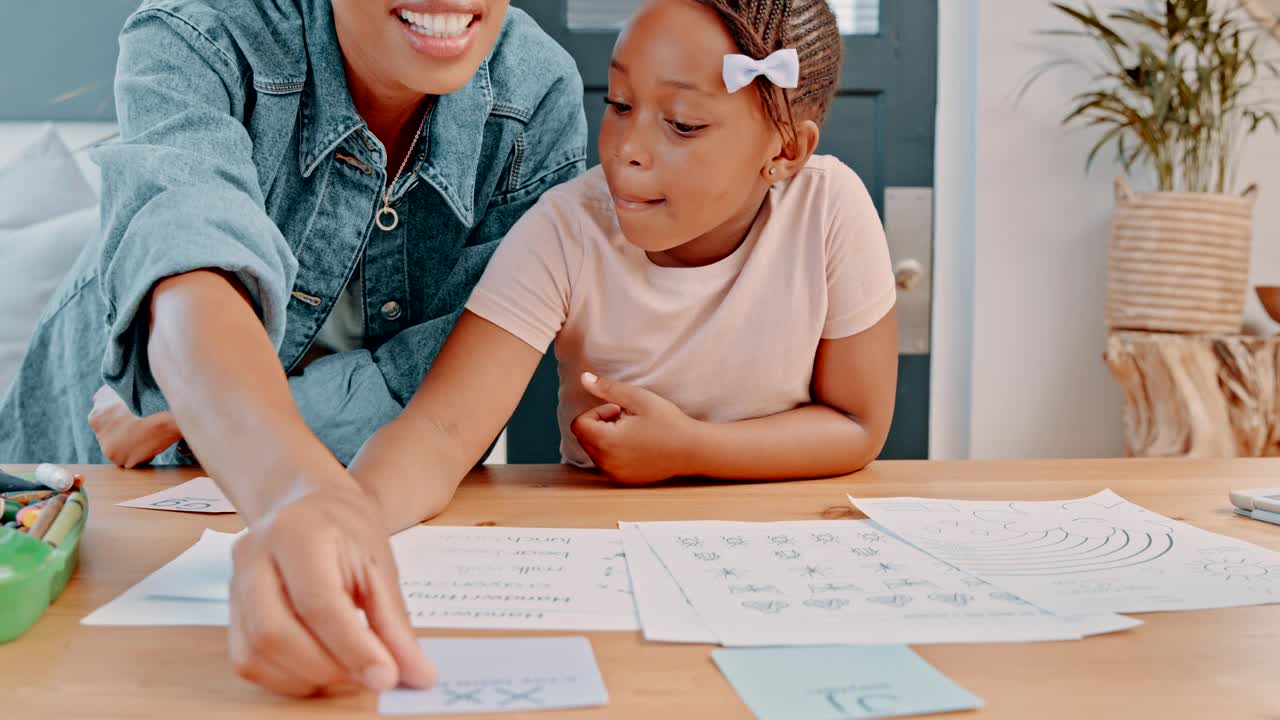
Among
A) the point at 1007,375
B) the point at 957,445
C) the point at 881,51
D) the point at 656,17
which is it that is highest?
the point at 881,51

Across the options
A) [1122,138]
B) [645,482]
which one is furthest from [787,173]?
[1122,138]

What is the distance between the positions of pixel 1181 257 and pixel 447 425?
72.1 inches

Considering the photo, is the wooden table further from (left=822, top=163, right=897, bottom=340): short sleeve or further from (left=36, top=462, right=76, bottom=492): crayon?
(left=822, top=163, right=897, bottom=340): short sleeve

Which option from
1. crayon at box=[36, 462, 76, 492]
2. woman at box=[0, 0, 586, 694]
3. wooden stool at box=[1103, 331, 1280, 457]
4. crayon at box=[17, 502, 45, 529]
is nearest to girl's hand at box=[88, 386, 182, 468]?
woman at box=[0, 0, 586, 694]

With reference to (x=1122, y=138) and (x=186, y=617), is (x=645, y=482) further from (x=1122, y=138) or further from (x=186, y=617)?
(x=1122, y=138)

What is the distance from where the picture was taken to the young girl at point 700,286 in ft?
2.90

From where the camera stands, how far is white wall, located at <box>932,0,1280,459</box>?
7.79 ft

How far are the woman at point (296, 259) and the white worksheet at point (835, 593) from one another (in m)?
0.18

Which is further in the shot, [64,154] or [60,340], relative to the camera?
[64,154]

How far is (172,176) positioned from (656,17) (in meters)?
0.43

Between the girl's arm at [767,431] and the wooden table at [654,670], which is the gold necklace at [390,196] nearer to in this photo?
the girl's arm at [767,431]

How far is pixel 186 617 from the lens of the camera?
1.63 feet

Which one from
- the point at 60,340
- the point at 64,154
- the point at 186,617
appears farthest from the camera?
the point at 64,154

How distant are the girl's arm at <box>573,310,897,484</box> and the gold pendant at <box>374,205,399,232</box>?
28 cm
